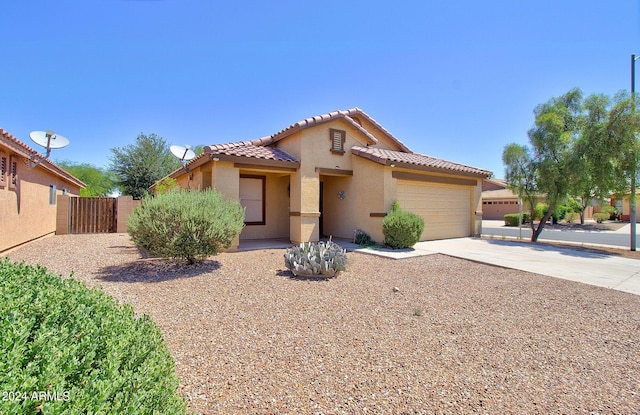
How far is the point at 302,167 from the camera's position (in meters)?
12.2

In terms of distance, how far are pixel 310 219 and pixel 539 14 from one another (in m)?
10.4

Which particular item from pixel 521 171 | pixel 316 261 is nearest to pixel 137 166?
pixel 316 261

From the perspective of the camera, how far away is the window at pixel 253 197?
13.7m

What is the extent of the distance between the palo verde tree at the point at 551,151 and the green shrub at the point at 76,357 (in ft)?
58.5

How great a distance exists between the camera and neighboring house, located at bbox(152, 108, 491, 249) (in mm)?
11945

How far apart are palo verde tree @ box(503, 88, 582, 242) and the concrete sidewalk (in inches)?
135

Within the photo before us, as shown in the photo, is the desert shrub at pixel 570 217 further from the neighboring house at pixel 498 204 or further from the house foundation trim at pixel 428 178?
the house foundation trim at pixel 428 178

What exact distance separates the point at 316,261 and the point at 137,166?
28.9 metres

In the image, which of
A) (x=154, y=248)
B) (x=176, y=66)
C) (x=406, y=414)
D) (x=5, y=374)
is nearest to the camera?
(x=5, y=374)

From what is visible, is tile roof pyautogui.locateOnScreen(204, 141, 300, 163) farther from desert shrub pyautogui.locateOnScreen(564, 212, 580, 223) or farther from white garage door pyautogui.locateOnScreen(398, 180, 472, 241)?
desert shrub pyautogui.locateOnScreen(564, 212, 580, 223)

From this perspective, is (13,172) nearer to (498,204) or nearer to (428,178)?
(428,178)

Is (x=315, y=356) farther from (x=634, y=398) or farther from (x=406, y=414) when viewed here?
(x=634, y=398)

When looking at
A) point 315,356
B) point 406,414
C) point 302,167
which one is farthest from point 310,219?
point 406,414

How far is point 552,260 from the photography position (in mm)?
10562
